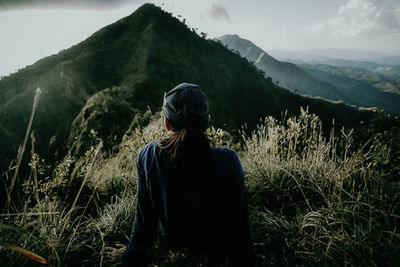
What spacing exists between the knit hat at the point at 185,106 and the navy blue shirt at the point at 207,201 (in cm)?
29

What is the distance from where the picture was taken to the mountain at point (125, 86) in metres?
18.6

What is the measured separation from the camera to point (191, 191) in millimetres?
1489

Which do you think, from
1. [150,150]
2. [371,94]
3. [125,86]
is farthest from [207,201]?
[371,94]

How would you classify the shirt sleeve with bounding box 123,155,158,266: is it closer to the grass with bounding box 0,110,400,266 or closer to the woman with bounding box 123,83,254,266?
the woman with bounding box 123,83,254,266

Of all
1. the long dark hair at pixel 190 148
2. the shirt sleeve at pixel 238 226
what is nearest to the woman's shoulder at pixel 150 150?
the long dark hair at pixel 190 148

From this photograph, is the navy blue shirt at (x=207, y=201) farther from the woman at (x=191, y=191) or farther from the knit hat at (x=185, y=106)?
the knit hat at (x=185, y=106)

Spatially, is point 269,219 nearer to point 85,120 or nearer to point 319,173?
point 319,173

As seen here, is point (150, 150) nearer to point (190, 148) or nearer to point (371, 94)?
point (190, 148)

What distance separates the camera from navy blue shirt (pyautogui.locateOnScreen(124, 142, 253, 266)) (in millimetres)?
1474

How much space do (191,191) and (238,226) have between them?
413 millimetres

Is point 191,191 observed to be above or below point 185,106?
below

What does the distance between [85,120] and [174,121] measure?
63.1 feet

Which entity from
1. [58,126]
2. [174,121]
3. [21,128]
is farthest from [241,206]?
[21,128]

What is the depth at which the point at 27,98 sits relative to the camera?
2503cm
